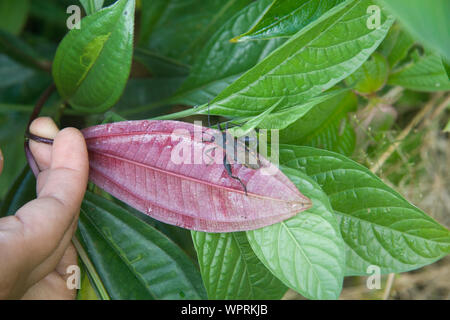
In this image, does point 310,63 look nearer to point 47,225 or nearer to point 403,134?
point 47,225

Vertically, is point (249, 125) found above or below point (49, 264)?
above

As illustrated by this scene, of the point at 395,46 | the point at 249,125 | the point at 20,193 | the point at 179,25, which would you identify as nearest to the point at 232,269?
the point at 249,125

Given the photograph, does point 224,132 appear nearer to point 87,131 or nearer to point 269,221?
point 269,221

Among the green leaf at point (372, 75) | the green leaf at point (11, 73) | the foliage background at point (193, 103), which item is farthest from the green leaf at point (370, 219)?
the green leaf at point (11, 73)

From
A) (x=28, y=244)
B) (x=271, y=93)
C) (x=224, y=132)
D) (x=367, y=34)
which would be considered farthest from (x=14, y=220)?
(x=367, y=34)

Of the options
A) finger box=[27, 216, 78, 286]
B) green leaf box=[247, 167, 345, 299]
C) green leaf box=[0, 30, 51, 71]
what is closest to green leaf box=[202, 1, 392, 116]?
green leaf box=[247, 167, 345, 299]
